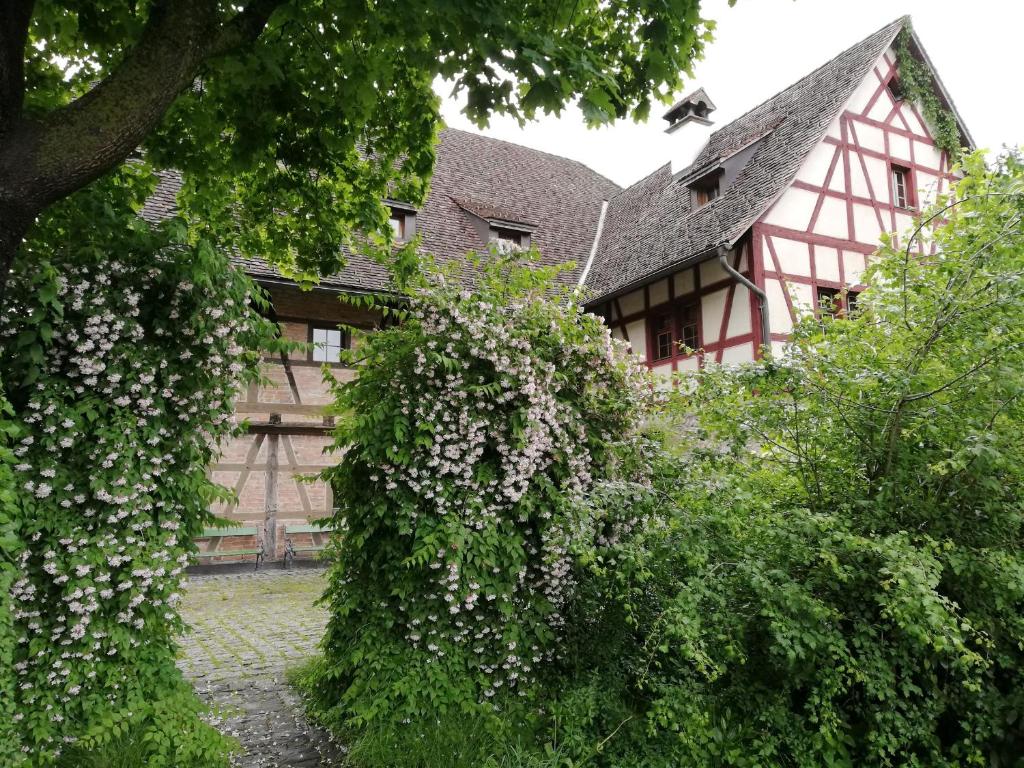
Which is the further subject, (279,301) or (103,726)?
(279,301)

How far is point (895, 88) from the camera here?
46.3 feet

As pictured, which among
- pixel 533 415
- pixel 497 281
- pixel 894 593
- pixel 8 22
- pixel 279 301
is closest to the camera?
pixel 8 22

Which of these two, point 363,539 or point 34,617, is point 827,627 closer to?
point 363,539

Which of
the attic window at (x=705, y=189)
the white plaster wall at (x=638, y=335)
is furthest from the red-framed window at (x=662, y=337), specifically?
the attic window at (x=705, y=189)

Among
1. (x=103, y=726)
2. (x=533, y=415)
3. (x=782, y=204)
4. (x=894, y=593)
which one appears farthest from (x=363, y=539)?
(x=782, y=204)

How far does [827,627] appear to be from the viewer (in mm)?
3381

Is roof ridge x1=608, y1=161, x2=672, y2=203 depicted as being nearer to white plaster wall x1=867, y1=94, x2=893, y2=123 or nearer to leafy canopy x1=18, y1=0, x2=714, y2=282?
white plaster wall x1=867, y1=94, x2=893, y2=123

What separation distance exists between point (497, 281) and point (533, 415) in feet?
3.46

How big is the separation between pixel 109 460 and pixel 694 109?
55.8ft

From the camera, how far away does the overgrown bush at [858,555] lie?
3.29 meters

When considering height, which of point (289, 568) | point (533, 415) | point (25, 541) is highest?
point (533, 415)

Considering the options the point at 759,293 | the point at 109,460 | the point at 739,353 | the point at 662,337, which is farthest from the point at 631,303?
the point at 109,460

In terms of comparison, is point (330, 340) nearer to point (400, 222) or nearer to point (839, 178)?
point (400, 222)

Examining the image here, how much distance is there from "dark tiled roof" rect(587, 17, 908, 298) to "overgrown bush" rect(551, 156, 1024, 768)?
26.9ft
